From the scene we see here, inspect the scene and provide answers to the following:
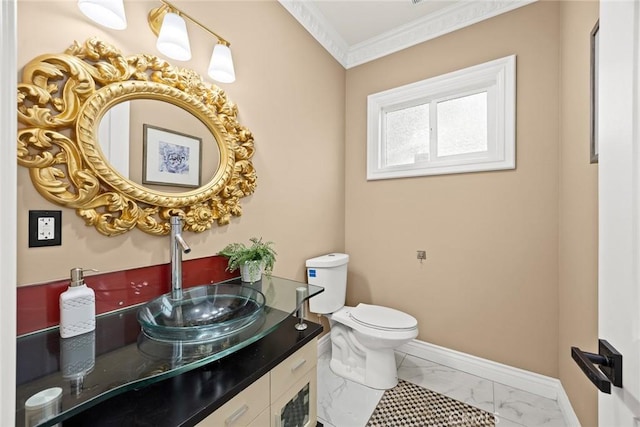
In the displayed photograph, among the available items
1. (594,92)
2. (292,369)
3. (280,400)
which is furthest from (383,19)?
(280,400)

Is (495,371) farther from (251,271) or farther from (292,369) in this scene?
(251,271)

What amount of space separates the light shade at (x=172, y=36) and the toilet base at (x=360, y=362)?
6.48ft

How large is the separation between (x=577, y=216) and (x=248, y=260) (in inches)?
68.4

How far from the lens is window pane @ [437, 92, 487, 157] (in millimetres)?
2006

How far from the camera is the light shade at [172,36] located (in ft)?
3.58

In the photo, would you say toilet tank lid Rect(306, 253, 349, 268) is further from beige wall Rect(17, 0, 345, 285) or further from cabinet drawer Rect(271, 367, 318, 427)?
cabinet drawer Rect(271, 367, 318, 427)

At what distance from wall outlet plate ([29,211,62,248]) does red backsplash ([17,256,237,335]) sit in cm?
14

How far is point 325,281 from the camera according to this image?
1996 mm

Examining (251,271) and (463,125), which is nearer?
(251,271)

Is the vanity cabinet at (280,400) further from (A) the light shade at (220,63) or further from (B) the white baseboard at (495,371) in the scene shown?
(A) the light shade at (220,63)

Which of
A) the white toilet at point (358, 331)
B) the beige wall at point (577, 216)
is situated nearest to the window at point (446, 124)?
the beige wall at point (577, 216)

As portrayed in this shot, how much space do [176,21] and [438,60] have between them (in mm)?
1898

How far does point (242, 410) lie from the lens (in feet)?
2.79

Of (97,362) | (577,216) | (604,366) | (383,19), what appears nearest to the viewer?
(604,366)
